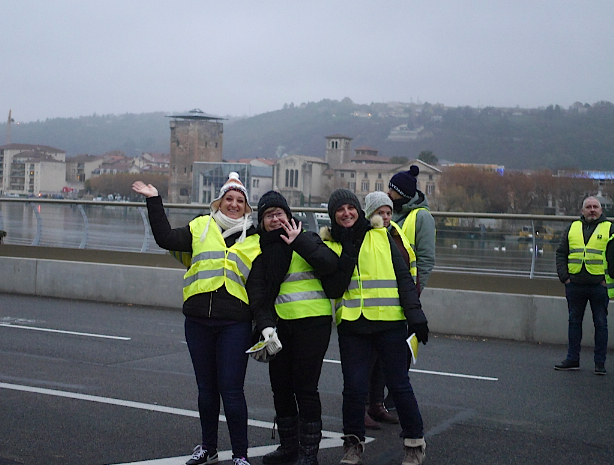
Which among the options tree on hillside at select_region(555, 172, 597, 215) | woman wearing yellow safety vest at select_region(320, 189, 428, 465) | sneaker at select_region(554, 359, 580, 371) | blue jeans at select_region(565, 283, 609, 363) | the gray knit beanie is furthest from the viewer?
tree on hillside at select_region(555, 172, 597, 215)

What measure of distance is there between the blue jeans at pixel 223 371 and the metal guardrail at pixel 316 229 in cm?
669

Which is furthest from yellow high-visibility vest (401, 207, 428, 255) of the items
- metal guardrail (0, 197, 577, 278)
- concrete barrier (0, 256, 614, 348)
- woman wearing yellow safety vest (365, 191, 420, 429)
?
metal guardrail (0, 197, 577, 278)

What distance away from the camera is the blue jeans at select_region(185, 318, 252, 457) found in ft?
15.4

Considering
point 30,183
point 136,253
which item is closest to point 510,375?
point 136,253

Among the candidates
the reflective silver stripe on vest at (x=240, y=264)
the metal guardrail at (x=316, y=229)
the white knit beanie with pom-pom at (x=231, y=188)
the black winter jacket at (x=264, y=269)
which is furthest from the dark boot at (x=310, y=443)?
Answer: the metal guardrail at (x=316, y=229)

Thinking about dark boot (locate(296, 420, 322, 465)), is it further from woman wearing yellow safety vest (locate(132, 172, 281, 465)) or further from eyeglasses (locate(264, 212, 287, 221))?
eyeglasses (locate(264, 212, 287, 221))

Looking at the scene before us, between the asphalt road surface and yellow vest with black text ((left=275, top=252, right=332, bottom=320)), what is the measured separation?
3.56ft

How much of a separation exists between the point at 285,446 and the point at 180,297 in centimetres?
801

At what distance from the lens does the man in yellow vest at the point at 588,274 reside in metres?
8.32

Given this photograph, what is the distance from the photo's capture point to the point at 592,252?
27.3ft

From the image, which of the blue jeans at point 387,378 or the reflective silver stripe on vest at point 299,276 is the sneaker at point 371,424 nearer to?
the blue jeans at point 387,378

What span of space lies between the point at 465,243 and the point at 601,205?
3.46 metres

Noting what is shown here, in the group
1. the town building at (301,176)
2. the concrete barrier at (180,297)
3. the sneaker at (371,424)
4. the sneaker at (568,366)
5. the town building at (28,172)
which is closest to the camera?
the sneaker at (371,424)

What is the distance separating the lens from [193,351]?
4.84 metres
